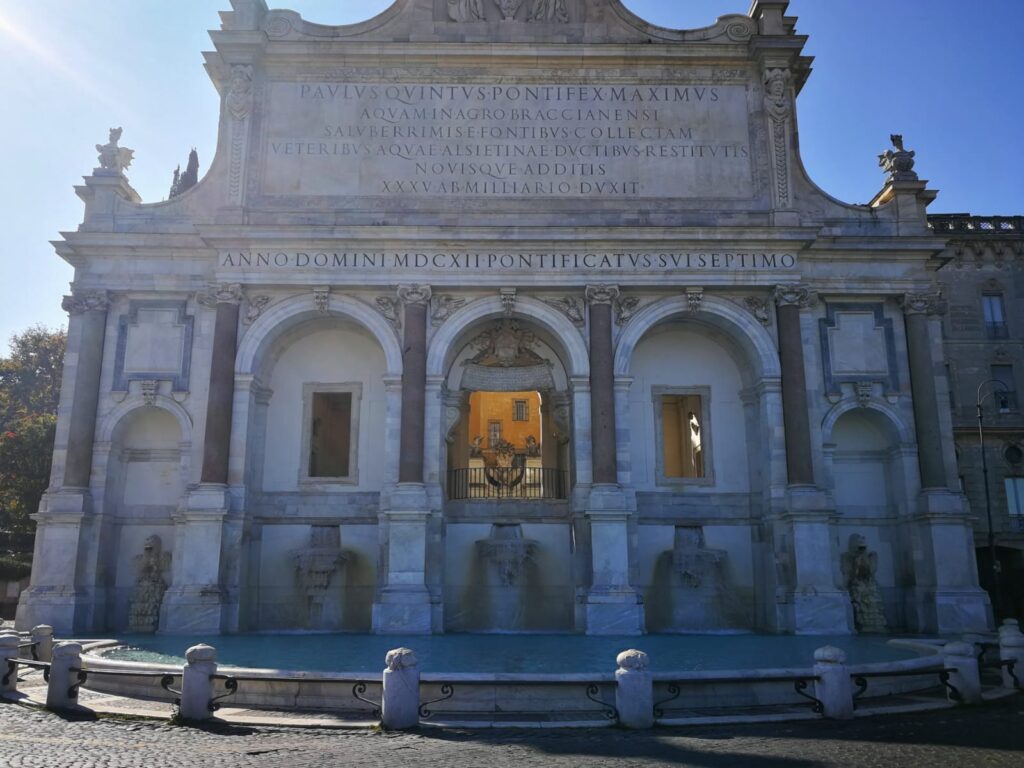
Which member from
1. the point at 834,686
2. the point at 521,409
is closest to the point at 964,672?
the point at 834,686

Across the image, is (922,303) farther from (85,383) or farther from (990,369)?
(85,383)

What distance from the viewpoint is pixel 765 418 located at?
79.0 feet

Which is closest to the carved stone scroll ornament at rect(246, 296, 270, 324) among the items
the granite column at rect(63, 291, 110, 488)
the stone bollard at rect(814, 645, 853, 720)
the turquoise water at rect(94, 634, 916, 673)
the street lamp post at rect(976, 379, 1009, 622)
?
the granite column at rect(63, 291, 110, 488)

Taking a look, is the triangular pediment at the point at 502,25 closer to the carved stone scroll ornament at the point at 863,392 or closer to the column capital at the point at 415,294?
the column capital at the point at 415,294

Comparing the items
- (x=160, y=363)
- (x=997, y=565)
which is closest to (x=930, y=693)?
(x=160, y=363)

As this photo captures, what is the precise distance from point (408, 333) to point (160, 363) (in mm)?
7089

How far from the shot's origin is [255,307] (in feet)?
79.9

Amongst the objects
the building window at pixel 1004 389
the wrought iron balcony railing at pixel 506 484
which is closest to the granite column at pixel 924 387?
the wrought iron balcony railing at pixel 506 484

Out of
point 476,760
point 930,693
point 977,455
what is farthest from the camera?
point 977,455

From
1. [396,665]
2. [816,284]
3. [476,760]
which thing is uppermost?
[816,284]

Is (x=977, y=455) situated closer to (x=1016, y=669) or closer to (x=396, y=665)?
(x=1016, y=669)

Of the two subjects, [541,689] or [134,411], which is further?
[134,411]

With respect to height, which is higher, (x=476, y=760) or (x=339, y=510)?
(x=339, y=510)

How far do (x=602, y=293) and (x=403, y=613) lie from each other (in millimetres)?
9920
